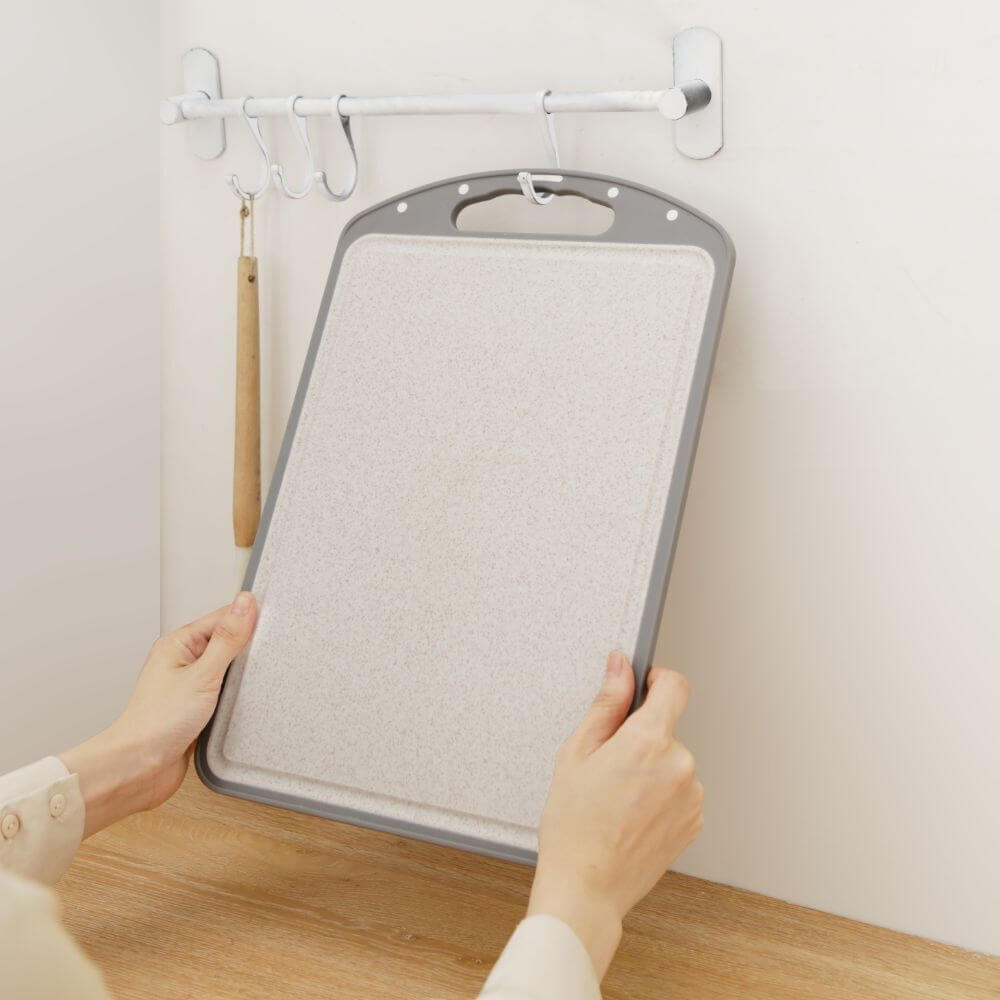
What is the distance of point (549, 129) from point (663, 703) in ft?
1.42

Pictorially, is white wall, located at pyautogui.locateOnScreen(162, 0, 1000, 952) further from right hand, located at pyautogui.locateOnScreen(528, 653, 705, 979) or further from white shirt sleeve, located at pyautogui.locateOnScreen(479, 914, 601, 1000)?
white shirt sleeve, located at pyautogui.locateOnScreen(479, 914, 601, 1000)

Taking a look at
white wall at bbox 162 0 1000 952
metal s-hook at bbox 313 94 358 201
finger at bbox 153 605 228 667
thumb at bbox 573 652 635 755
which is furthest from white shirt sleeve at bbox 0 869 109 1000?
metal s-hook at bbox 313 94 358 201

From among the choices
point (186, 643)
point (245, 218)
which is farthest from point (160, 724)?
point (245, 218)

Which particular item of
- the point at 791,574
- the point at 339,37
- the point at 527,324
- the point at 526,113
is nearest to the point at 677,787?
the point at 791,574

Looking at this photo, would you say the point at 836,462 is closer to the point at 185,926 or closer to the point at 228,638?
the point at 228,638

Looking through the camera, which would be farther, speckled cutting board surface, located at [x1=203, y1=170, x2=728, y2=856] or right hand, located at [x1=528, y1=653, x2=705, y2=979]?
speckled cutting board surface, located at [x1=203, y1=170, x2=728, y2=856]

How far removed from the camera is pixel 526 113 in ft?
2.74

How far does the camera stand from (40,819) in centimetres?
71

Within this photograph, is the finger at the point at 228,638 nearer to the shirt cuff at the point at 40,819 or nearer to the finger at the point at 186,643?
the finger at the point at 186,643

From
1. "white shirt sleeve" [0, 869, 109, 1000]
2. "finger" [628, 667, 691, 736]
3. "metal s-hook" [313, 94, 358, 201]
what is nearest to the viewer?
"white shirt sleeve" [0, 869, 109, 1000]

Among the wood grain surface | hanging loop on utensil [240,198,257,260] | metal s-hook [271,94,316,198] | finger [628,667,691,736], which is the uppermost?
metal s-hook [271,94,316,198]

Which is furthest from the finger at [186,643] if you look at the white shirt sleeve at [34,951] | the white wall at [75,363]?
the white shirt sleeve at [34,951]

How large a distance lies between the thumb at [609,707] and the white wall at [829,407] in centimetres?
19

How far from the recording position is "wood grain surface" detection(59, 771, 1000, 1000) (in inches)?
29.3
